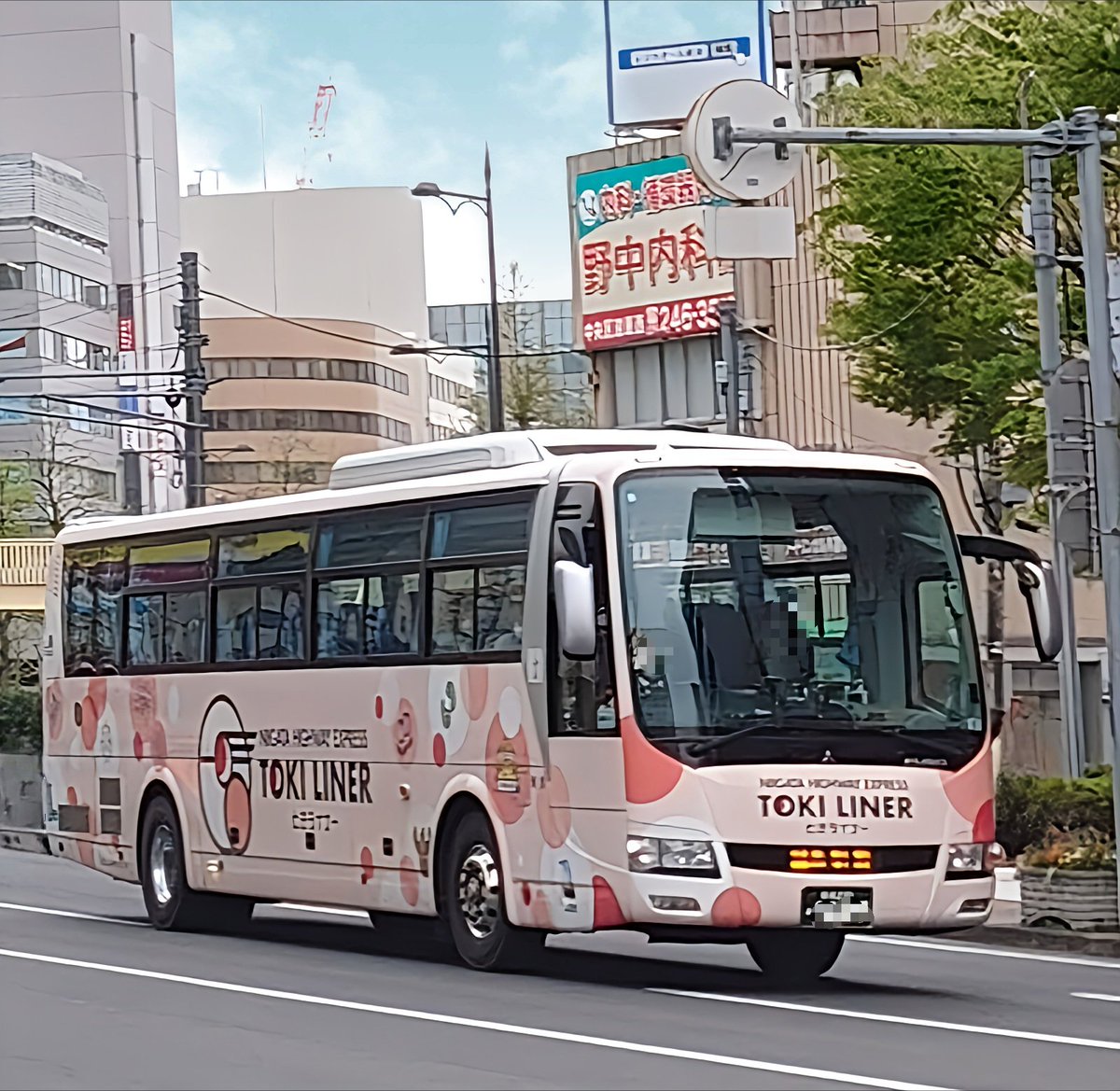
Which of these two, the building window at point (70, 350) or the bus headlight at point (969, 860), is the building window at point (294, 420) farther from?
the bus headlight at point (969, 860)

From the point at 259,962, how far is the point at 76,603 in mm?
6527

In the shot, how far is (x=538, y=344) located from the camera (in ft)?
226

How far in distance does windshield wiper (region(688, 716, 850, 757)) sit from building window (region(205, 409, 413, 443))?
117371mm

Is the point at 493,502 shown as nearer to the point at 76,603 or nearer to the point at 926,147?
the point at 76,603

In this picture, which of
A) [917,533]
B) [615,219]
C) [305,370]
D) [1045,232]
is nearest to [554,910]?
[917,533]

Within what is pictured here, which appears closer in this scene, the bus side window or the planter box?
the bus side window

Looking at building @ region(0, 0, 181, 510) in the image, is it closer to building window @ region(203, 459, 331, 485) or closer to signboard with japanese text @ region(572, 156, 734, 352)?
building window @ region(203, 459, 331, 485)

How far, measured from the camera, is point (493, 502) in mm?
16891

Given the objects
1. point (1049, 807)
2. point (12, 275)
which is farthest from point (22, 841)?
point (12, 275)

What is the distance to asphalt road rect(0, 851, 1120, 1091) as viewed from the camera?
11.2m

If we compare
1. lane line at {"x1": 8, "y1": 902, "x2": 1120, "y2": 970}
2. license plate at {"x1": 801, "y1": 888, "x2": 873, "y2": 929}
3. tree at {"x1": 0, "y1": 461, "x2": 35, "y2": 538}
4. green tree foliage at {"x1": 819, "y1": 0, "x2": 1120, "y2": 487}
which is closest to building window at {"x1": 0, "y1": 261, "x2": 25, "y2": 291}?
tree at {"x1": 0, "y1": 461, "x2": 35, "y2": 538}

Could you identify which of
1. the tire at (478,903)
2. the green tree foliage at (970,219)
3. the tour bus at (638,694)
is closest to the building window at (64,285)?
the green tree foliage at (970,219)

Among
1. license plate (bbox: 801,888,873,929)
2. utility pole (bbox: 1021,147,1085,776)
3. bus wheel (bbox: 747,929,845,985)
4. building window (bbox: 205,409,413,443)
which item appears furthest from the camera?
building window (bbox: 205,409,413,443)

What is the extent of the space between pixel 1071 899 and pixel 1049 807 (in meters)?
4.18
